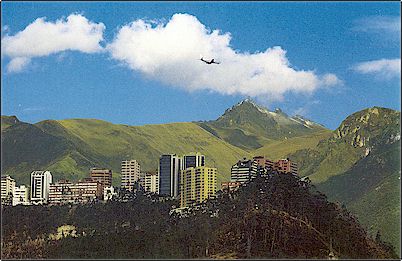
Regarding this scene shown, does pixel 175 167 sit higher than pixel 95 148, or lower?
lower

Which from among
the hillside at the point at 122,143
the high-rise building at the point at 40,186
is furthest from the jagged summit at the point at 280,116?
the high-rise building at the point at 40,186

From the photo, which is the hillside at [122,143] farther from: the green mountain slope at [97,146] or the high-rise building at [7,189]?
the high-rise building at [7,189]

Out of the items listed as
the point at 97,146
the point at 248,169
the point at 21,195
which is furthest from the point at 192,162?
the point at 97,146

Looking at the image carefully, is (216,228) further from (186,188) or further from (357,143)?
(357,143)

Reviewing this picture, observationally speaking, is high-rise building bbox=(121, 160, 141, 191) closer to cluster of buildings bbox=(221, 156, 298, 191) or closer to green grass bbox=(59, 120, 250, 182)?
green grass bbox=(59, 120, 250, 182)

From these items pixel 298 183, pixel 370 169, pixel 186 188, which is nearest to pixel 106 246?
pixel 298 183

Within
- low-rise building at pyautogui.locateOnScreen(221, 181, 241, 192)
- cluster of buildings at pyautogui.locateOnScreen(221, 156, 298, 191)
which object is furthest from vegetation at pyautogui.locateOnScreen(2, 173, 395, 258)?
cluster of buildings at pyautogui.locateOnScreen(221, 156, 298, 191)
